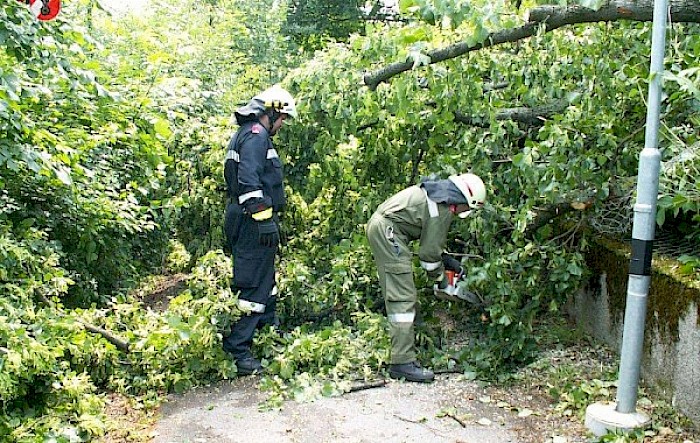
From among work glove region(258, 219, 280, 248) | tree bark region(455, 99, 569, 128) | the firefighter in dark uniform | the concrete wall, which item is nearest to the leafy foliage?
tree bark region(455, 99, 569, 128)

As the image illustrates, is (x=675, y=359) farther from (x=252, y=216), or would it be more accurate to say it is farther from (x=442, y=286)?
(x=252, y=216)

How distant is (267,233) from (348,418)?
146 cm

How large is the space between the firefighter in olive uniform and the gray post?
1399mm

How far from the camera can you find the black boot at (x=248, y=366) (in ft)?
17.1

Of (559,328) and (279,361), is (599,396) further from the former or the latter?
(279,361)

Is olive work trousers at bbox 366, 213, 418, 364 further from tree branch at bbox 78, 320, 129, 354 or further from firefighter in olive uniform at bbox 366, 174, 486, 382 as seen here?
tree branch at bbox 78, 320, 129, 354

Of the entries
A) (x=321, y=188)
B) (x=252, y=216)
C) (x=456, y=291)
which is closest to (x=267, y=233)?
(x=252, y=216)

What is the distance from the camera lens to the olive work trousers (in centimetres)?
498

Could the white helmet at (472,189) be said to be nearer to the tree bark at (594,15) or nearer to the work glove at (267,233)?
the tree bark at (594,15)

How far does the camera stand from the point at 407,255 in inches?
200

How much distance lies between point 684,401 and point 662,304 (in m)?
0.58

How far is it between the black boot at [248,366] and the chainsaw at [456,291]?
1428 millimetres

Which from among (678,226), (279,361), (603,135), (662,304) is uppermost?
(603,135)

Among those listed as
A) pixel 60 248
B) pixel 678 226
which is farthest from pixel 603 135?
pixel 60 248
